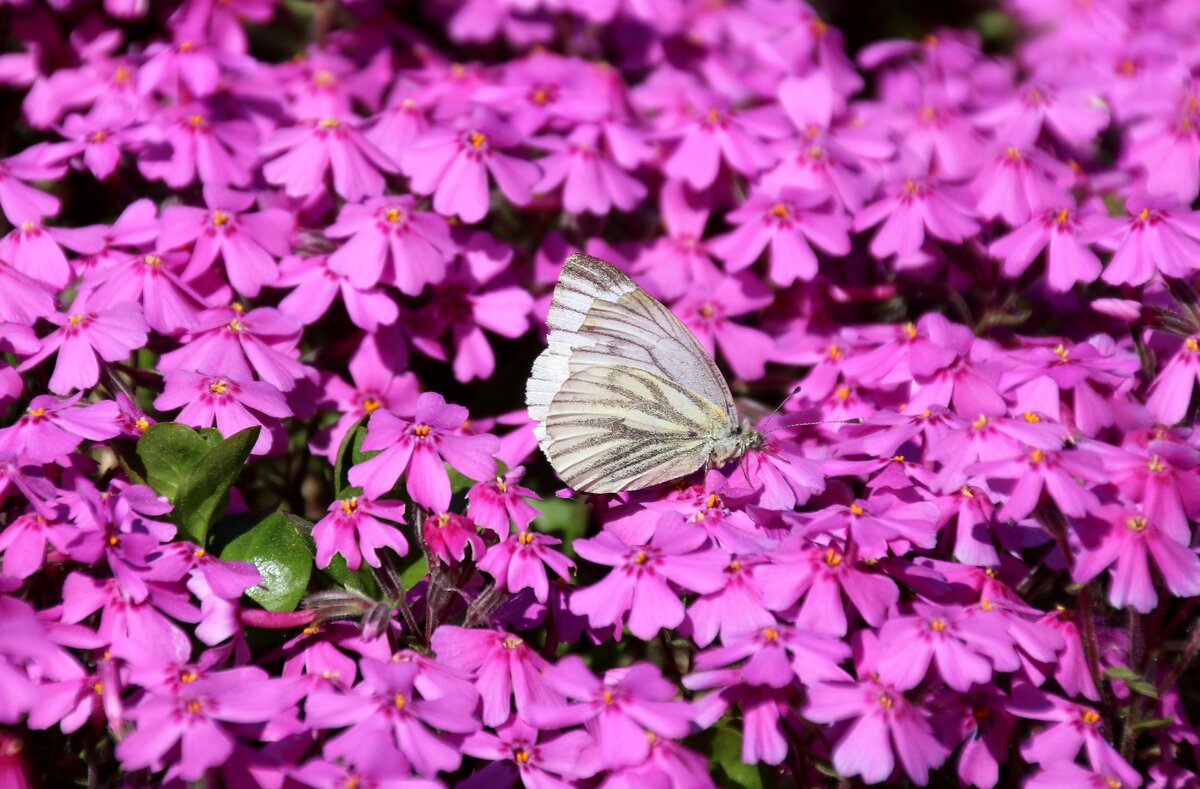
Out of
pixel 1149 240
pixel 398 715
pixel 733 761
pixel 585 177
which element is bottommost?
pixel 733 761

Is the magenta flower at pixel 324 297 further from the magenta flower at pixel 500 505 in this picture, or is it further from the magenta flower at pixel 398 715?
the magenta flower at pixel 398 715

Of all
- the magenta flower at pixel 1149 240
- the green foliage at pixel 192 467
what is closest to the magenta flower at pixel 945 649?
the magenta flower at pixel 1149 240

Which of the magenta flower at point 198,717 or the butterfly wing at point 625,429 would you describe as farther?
the butterfly wing at point 625,429

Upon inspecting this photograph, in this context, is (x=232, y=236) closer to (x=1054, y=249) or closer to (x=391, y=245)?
(x=391, y=245)

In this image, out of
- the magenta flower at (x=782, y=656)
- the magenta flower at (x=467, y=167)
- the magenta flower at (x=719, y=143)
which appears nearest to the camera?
the magenta flower at (x=782, y=656)

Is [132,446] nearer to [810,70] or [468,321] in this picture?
[468,321]

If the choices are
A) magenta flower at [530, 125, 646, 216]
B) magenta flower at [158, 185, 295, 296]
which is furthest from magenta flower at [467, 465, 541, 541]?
magenta flower at [530, 125, 646, 216]

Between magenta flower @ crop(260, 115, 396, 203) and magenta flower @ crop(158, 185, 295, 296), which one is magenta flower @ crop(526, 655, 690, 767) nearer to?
magenta flower @ crop(158, 185, 295, 296)

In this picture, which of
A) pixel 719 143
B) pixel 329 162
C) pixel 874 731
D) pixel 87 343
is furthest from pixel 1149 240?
pixel 87 343
